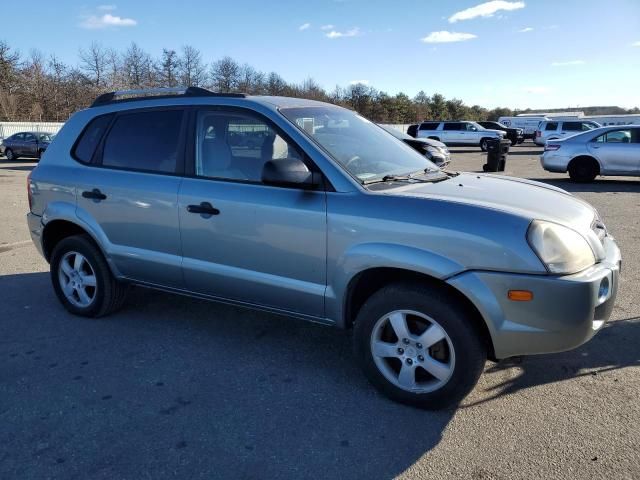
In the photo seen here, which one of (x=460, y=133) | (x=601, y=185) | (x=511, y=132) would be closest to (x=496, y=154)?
(x=601, y=185)

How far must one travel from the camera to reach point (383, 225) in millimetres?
3146

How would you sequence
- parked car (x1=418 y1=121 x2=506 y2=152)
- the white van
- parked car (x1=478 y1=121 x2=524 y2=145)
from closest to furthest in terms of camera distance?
parked car (x1=418 y1=121 x2=506 y2=152) < parked car (x1=478 y1=121 x2=524 y2=145) < the white van

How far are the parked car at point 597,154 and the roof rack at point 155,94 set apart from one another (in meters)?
12.7

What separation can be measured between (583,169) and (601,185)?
2.20ft

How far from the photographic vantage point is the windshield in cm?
363

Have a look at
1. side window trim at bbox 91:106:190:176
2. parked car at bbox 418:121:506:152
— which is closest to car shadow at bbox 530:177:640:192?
side window trim at bbox 91:106:190:176

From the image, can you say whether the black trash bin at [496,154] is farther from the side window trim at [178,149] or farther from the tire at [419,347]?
the tire at [419,347]

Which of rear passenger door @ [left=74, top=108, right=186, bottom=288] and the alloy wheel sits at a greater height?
rear passenger door @ [left=74, top=108, right=186, bottom=288]

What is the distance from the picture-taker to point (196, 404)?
3303 millimetres

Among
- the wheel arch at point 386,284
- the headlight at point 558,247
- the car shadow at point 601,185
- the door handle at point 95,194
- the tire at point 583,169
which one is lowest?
the car shadow at point 601,185

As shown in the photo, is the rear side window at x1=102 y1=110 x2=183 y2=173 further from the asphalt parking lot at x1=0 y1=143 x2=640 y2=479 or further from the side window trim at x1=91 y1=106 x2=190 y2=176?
the asphalt parking lot at x1=0 y1=143 x2=640 y2=479

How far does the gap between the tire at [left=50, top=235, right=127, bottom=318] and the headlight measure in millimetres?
3435

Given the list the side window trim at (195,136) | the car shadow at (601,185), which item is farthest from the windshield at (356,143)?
the car shadow at (601,185)

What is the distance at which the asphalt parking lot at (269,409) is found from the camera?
272cm
